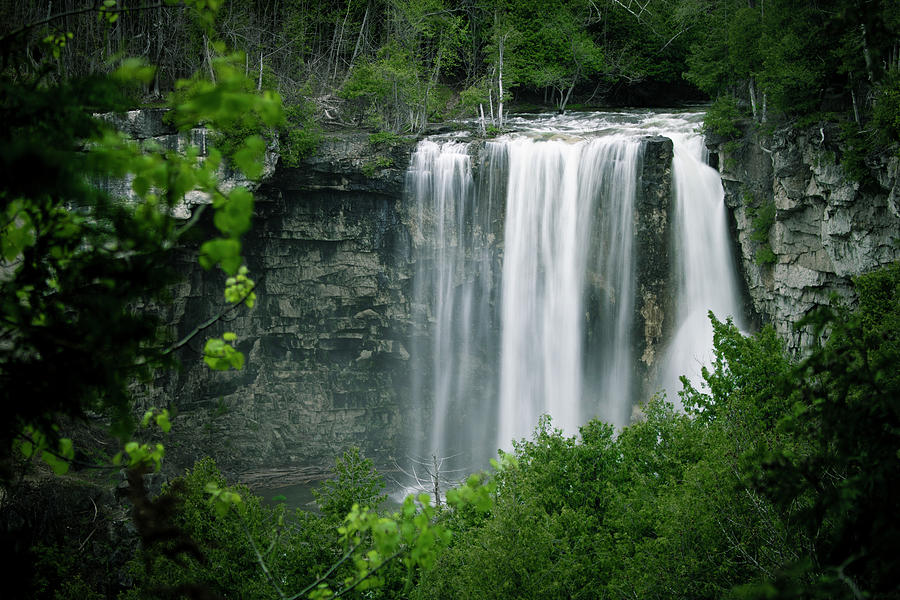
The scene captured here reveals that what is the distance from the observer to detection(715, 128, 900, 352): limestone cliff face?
15757 mm

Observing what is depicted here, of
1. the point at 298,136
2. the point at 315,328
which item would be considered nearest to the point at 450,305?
the point at 315,328

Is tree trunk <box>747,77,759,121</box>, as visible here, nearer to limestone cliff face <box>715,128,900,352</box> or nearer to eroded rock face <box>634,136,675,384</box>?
limestone cliff face <box>715,128,900,352</box>

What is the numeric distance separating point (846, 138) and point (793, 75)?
7.17ft

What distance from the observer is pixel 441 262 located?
24.5 metres

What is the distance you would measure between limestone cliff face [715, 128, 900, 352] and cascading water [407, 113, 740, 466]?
49.9 inches

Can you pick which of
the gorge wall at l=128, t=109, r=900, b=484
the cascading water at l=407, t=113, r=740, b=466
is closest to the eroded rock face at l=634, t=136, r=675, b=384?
the gorge wall at l=128, t=109, r=900, b=484

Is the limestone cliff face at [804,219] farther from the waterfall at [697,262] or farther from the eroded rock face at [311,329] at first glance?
the eroded rock face at [311,329]

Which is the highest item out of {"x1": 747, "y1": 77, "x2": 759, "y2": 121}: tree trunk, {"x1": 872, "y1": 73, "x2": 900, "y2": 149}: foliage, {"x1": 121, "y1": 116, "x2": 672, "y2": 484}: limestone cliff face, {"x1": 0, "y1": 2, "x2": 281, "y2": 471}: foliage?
{"x1": 747, "y1": 77, "x2": 759, "y2": 121}: tree trunk

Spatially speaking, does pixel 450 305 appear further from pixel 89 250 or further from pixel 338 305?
pixel 89 250

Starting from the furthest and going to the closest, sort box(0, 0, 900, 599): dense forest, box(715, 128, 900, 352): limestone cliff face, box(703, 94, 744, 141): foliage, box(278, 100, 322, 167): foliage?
box(278, 100, 322, 167): foliage < box(703, 94, 744, 141): foliage < box(715, 128, 900, 352): limestone cliff face < box(0, 0, 900, 599): dense forest

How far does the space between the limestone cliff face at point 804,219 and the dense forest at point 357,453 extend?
0.78m

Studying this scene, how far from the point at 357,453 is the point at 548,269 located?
43.7ft

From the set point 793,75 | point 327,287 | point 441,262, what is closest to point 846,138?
point 793,75

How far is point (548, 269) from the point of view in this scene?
75.6 feet
